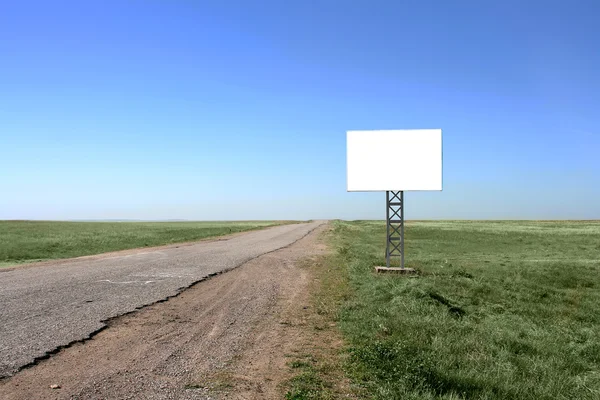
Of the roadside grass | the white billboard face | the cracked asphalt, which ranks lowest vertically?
the roadside grass

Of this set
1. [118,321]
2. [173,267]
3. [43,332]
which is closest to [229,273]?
[173,267]

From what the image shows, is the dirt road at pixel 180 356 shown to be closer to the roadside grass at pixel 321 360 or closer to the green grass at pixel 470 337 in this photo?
the roadside grass at pixel 321 360

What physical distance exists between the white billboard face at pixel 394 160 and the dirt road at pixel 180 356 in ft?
21.2

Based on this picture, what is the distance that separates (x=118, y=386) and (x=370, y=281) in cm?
1064

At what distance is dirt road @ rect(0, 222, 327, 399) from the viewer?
501 cm

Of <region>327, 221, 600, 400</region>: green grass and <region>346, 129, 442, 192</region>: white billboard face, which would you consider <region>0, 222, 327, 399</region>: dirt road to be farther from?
<region>346, 129, 442, 192</region>: white billboard face

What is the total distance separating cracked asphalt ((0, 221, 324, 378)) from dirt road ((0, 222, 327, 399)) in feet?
1.35

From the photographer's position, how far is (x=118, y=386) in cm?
508

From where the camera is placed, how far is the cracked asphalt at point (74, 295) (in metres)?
6.79

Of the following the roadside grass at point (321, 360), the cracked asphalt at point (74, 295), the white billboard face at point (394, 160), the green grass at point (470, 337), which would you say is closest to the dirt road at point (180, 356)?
the roadside grass at point (321, 360)

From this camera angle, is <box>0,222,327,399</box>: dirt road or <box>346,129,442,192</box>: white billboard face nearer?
<box>0,222,327,399</box>: dirt road

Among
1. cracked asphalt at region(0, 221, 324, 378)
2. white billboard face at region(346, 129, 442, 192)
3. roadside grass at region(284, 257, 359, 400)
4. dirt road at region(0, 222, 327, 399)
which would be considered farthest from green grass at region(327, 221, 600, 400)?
cracked asphalt at region(0, 221, 324, 378)

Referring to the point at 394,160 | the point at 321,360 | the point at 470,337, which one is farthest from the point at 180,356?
the point at 394,160

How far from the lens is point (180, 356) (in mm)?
6312
